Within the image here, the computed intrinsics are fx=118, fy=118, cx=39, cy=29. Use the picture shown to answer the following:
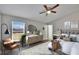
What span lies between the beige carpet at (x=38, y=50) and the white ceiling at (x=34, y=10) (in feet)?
1.57

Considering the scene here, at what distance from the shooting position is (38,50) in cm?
226

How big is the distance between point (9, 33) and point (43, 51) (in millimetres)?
730

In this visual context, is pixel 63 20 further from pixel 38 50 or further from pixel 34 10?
pixel 38 50

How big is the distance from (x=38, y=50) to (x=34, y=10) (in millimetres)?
770

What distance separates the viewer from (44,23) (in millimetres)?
2262

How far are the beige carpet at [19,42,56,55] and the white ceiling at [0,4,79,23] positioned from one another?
48 centimetres

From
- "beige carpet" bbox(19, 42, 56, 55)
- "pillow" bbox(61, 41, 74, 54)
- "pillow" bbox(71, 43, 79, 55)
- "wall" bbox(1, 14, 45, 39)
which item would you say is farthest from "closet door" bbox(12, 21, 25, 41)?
"pillow" bbox(71, 43, 79, 55)

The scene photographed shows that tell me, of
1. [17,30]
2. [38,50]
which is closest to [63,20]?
[38,50]

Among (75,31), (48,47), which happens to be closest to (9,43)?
(48,47)

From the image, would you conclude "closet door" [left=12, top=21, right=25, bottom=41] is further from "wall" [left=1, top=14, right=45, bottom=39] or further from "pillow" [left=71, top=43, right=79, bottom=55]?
"pillow" [left=71, top=43, right=79, bottom=55]

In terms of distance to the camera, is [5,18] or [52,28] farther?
[52,28]

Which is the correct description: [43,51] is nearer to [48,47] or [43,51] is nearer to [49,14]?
[48,47]

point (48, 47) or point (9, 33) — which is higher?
point (9, 33)

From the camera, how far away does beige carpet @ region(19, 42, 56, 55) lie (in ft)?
7.36
